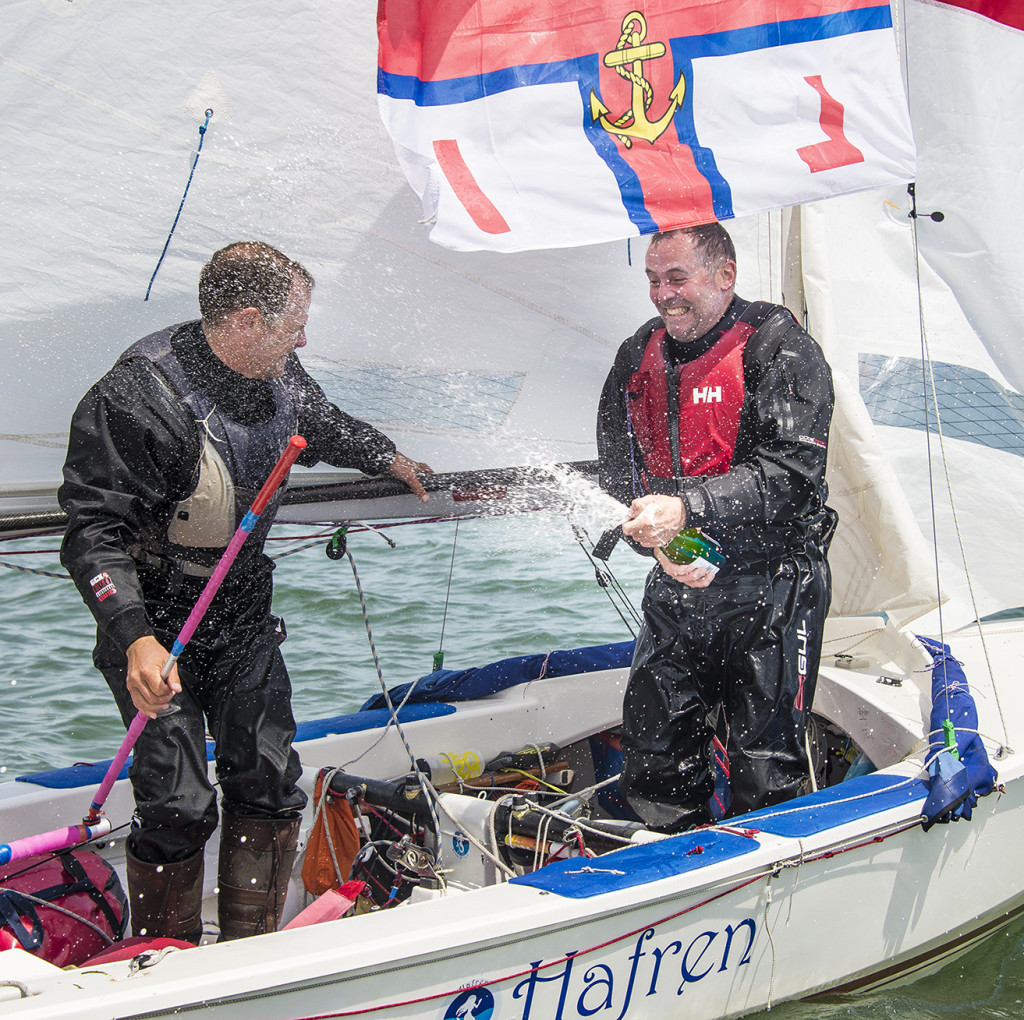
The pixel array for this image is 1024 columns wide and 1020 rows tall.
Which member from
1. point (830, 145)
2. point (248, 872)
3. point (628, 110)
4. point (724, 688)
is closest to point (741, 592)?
point (724, 688)

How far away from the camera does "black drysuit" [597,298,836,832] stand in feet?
8.48

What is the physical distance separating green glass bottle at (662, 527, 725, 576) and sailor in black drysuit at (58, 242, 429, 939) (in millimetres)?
869

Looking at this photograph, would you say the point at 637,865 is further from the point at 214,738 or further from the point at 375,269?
the point at 375,269

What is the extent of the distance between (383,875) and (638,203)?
1.68 m

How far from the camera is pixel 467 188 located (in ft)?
9.03

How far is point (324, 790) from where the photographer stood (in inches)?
120

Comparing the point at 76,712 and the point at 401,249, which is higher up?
the point at 401,249

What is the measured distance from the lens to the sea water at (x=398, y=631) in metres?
3.12

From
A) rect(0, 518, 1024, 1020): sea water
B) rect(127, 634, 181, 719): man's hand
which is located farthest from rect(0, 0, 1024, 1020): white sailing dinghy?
rect(127, 634, 181, 719): man's hand

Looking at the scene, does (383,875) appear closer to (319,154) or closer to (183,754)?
(183,754)

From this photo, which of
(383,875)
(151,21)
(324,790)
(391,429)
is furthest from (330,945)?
(151,21)

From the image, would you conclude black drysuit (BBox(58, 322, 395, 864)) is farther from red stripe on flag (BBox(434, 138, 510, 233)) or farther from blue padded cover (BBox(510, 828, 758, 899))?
blue padded cover (BBox(510, 828, 758, 899))

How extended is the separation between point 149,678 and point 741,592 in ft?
4.28

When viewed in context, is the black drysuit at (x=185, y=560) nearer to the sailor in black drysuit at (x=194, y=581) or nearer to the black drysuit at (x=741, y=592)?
the sailor in black drysuit at (x=194, y=581)
